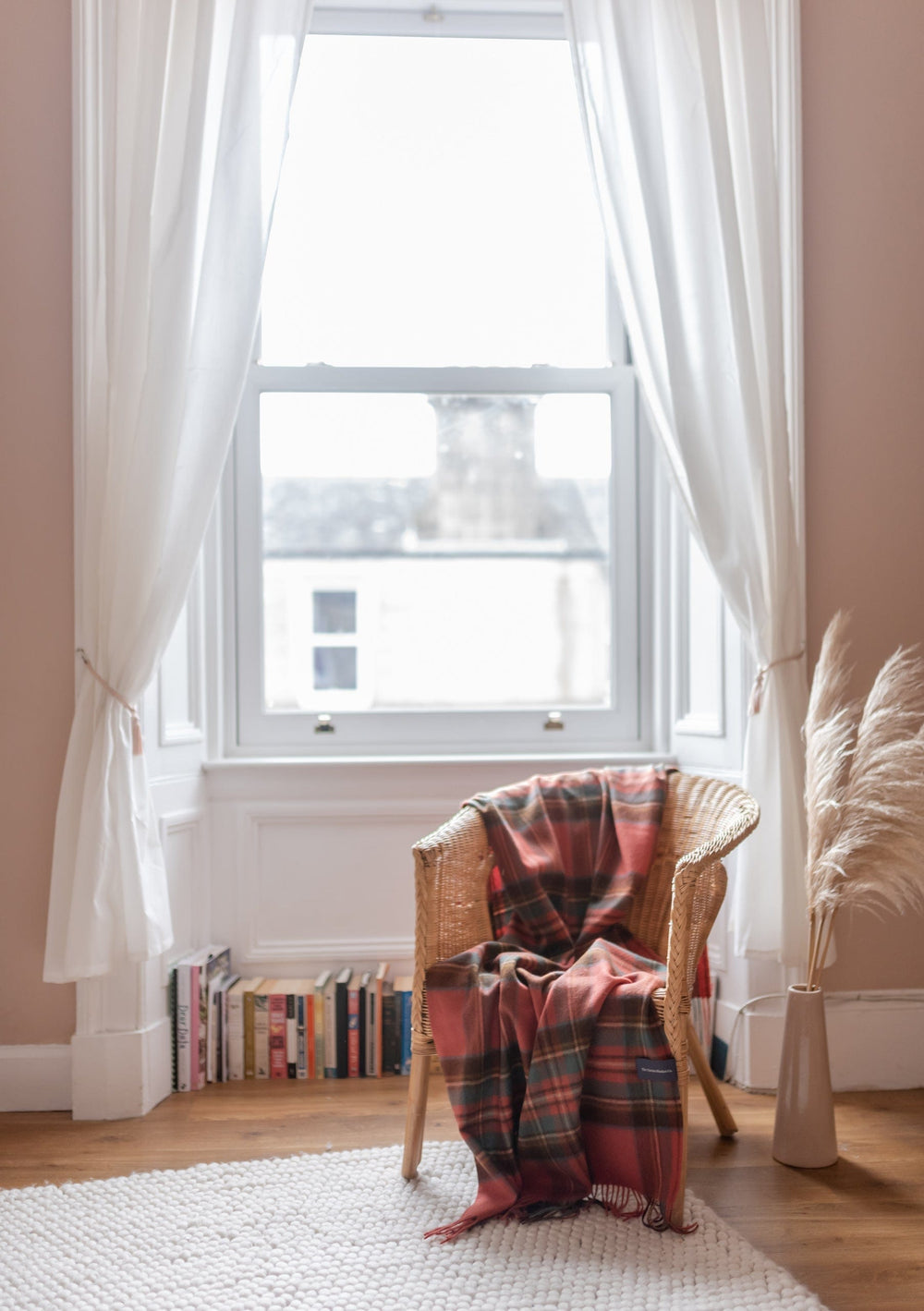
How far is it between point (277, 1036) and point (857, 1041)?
4.57 feet

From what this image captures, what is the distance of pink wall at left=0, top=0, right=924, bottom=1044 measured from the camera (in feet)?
8.51

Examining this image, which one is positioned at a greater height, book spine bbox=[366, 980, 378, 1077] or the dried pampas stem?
the dried pampas stem

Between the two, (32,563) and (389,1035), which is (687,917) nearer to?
(389,1035)

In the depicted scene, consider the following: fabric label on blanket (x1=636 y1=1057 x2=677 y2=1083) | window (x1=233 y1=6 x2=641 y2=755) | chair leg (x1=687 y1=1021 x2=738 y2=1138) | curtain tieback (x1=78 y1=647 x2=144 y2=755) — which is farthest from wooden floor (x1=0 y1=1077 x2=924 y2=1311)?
window (x1=233 y1=6 x2=641 y2=755)

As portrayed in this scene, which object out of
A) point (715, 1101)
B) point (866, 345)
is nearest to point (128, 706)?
point (715, 1101)

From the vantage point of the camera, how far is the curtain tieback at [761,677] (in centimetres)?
258

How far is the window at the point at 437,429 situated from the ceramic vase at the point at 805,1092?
104 cm

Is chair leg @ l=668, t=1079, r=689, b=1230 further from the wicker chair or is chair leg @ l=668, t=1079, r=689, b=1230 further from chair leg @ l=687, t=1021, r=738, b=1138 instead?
chair leg @ l=687, t=1021, r=738, b=1138

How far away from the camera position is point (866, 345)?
107 inches

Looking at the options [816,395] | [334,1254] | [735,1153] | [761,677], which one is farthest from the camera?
[816,395]

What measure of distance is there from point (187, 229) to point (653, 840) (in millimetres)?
1675

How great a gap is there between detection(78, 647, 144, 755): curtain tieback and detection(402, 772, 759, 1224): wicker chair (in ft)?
2.48

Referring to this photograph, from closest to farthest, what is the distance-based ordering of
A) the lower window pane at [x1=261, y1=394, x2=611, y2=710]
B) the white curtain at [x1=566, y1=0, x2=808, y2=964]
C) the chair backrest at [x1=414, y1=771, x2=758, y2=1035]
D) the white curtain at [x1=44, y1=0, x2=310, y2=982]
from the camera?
1. the chair backrest at [x1=414, y1=771, x2=758, y2=1035]
2. the white curtain at [x1=44, y1=0, x2=310, y2=982]
3. the white curtain at [x1=566, y1=0, x2=808, y2=964]
4. the lower window pane at [x1=261, y1=394, x2=611, y2=710]

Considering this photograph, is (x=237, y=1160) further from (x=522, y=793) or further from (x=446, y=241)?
(x=446, y=241)
